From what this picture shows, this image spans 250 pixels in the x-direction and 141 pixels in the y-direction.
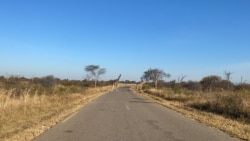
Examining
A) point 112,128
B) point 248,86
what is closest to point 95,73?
point 248,86

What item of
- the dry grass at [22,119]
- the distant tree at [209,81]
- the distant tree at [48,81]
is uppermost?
the distant tree at [209,81]

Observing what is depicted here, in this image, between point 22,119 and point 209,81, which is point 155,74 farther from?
point 22,119

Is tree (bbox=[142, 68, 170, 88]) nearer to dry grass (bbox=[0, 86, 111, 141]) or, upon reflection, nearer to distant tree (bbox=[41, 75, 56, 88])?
distant tree (bbox=[41, 75, 56, 88])

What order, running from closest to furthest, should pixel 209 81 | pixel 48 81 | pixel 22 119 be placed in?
pixel 22 119, pixel 48 81, pixel 209 81

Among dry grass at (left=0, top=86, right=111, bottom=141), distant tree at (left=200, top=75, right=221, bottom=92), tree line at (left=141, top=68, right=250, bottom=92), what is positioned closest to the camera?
dry grass at (left=0, top=86, right=111, bottom=141)

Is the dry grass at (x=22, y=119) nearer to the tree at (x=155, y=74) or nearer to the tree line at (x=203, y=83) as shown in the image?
the tree line at (x=203, y=83)

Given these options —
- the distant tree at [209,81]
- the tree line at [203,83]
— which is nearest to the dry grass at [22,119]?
the tree line at [203,83]

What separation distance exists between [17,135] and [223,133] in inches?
265

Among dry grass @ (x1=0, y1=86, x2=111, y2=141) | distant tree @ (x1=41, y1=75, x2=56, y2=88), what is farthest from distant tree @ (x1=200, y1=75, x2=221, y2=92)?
dry grass @ (x1=0, y1=86, x2=111, y2=141)

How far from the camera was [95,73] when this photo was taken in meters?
115

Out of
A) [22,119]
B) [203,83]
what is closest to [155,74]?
[203,83]

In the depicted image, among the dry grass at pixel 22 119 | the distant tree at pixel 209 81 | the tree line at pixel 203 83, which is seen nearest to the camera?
the dry grass at pixel 22 119

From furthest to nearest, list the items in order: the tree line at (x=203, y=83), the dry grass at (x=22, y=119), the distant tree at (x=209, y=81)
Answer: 1. the distant tree at (x=209, y=81)
2. the tree line at (x=203, y=83)
3. the dry grass at (x=22, y=119)

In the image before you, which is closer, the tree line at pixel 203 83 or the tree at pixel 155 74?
the tree line at pixel 203 83
